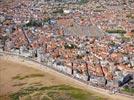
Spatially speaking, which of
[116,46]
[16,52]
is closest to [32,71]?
[16,52]

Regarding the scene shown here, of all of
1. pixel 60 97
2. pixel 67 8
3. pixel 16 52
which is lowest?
pixel 60 97

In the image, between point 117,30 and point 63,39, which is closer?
point 63,39

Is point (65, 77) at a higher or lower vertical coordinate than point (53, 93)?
higher

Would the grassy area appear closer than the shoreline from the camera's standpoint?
Yes

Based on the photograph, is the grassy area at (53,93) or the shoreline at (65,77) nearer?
the grassy area at (53,93)

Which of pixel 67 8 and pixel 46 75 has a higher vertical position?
pixel 67 8

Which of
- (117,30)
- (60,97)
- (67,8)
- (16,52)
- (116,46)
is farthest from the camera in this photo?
(67,8)

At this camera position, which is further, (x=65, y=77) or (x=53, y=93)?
(x=65, y=77)

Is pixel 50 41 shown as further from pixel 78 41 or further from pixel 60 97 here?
pixel 60 97
